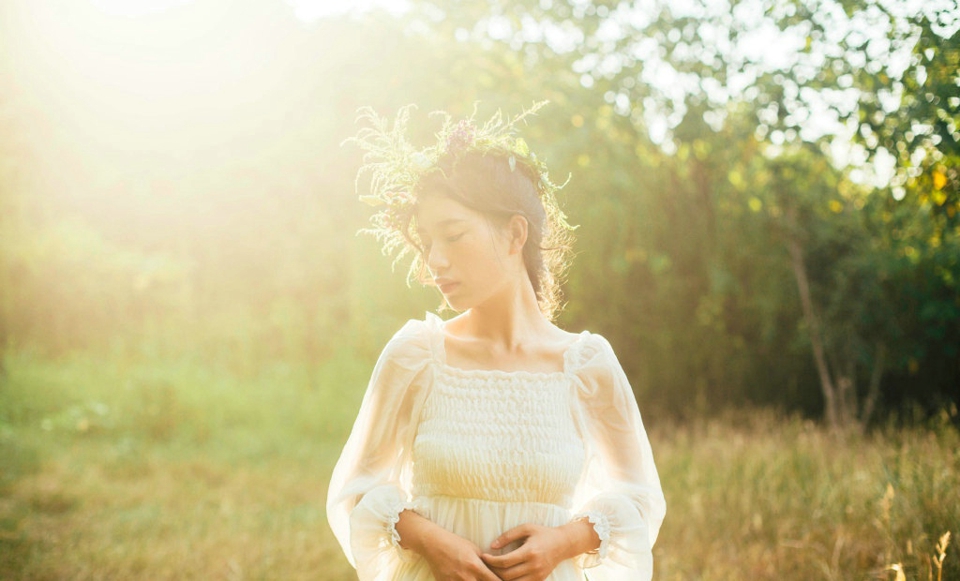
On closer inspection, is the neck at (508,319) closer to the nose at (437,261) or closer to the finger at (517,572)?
the nose at (437,261)

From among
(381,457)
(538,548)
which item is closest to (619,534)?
(538,548)

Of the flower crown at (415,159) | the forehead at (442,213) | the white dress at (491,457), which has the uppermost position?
the flower crown at (415,159)

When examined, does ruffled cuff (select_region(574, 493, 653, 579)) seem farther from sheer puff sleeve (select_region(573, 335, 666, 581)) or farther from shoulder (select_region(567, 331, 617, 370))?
shoulder (select_region(567, 331, 617, 370))

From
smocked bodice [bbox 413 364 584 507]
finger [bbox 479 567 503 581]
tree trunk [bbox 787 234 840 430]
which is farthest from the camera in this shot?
tree trunk [bbox 787 234 840 430]

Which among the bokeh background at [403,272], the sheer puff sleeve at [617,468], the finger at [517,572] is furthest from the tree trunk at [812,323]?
the finger at [517,572]

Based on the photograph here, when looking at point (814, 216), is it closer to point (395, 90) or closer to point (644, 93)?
point (644, 93)

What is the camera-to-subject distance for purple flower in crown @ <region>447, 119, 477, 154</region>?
6.76 feet

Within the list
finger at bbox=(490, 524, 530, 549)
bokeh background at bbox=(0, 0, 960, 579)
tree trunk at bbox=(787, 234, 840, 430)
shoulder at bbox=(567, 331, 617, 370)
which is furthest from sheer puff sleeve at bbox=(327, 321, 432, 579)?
tree trunk at bbox=(787, 234, 840, 430)

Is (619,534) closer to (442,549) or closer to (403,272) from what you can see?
(442,549)

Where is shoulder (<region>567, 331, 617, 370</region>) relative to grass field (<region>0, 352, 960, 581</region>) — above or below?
above

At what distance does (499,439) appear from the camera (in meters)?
1.93

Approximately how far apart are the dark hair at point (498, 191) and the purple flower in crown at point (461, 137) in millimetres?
Answer: 24

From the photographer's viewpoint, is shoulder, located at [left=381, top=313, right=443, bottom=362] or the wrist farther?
shoulder, located at [left=381, top=313, right=443, bottom=362]

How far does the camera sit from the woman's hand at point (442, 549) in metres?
1.82
